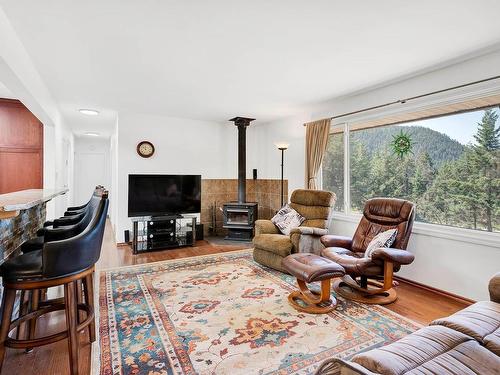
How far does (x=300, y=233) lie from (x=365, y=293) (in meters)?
0.99

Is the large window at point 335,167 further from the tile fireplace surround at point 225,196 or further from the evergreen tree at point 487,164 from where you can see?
the evergreen tree at point 487,164

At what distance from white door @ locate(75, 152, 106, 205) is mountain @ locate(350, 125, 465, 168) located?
305 inches

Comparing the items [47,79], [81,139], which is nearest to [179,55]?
[47,79]

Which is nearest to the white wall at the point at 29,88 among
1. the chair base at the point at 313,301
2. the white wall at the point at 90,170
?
the chair base at the point at 313,301

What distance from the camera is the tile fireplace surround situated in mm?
5883

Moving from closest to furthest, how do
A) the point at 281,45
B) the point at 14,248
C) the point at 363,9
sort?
1. the point at 363,9
2. the point at 14,248
3. the point at 281,45

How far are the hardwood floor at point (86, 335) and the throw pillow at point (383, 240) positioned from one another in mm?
569

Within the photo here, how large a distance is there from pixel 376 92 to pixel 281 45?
1875 mm

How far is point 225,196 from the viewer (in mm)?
6191

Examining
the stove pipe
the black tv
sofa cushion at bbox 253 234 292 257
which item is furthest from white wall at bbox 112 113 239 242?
sofa cushion at bbox 253 234 292 257

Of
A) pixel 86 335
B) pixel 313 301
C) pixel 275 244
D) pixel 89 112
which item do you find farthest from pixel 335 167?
pixel 89 112

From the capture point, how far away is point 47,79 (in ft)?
11.2

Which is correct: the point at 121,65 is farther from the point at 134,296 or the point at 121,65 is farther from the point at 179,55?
the point at 134,296

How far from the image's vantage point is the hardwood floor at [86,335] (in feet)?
6.14
